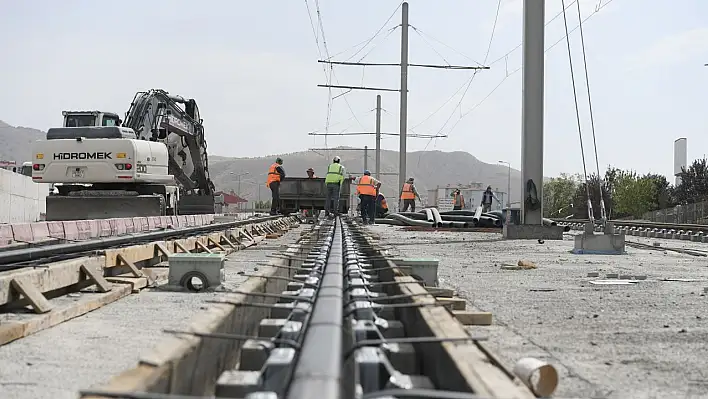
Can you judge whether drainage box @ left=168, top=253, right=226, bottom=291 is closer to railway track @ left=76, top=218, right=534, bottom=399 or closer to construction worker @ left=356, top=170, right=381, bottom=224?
railway track @ left=76, top=218, right=534, bottom=399

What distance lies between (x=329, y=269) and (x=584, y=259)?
6805 mm

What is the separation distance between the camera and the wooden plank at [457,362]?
2.23 m

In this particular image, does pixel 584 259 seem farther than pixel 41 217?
No

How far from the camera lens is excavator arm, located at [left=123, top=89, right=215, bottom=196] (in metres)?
19.3

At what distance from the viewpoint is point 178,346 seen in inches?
98.1

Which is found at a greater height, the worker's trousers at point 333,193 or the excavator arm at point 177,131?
Result: the excavator arm at point 177,131

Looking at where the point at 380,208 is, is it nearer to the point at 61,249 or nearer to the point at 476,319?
the point at 61,249

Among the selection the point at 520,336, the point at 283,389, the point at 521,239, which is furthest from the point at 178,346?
the point at 521,239

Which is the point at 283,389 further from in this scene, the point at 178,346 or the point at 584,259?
the point at 584,259

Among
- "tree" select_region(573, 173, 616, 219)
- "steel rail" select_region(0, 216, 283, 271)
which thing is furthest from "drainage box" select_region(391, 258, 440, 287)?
"tree" select_region(573, 173, 616, 219)

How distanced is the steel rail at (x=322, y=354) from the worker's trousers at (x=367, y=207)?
18.6 metres

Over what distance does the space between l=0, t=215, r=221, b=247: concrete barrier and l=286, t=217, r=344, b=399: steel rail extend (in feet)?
21.8

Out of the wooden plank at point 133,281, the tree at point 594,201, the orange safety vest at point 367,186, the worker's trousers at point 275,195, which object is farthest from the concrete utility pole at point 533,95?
the tree at point 594,201

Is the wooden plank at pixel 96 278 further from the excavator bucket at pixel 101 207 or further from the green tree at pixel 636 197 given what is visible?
the green tree at pixel 636 197
